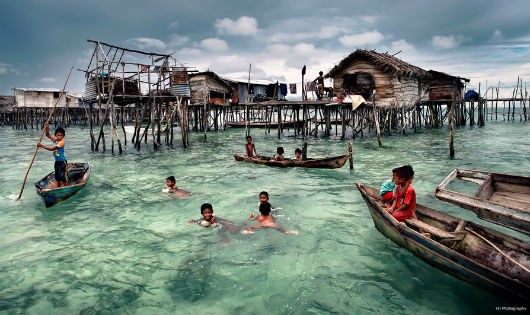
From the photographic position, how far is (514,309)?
3896 mm

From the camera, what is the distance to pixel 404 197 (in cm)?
576

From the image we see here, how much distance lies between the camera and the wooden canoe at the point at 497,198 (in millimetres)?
4457

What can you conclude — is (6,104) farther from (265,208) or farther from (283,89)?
(265,208)

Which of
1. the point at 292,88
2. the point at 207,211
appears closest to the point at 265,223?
→ the point at 207,211

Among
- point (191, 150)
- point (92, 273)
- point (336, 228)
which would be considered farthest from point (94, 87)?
point (336, 228)

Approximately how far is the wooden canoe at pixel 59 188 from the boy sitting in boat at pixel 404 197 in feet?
27.4

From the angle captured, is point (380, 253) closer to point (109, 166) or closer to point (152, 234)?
point (152, 234)

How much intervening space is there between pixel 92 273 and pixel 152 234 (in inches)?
68.3

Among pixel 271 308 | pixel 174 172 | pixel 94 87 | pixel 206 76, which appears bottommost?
pixel 271 308

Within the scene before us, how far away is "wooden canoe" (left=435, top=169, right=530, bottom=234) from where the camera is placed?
4457 millimetres

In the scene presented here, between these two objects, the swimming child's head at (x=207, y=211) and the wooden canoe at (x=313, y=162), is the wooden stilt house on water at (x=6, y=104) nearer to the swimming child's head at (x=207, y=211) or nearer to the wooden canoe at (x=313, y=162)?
the wooden canoe at (x=313, y=162)

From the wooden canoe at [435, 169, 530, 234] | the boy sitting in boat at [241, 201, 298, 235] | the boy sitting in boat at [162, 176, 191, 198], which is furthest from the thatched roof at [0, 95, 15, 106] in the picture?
the wooden canoe at [435, 169, 530, 234]

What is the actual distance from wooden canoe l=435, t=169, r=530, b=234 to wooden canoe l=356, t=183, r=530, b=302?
12.1 inches

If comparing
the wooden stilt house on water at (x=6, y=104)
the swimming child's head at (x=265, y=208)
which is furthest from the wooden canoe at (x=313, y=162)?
the wooden stilt house on water at (x=6, y=104)
